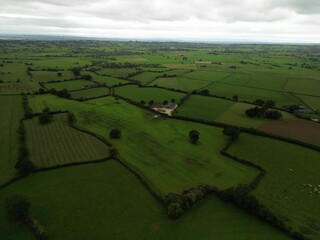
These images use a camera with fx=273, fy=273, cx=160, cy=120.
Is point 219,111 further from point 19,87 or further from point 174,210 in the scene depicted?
point 19,87

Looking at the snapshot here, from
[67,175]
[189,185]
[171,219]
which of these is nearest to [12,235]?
[67,175]

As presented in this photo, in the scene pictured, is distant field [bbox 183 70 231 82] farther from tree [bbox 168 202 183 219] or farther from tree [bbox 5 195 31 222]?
tree [bbox 5 195 31 222]

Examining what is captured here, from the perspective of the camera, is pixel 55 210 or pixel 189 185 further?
pixel 189 185

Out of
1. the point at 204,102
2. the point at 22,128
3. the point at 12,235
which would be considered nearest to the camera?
the point at 12,235

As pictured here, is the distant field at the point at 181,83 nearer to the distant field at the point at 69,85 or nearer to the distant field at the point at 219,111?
the distant field at the point at 219,111

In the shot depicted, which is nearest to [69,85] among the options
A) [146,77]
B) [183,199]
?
[146,77]

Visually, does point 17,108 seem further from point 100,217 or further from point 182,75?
point 182,75

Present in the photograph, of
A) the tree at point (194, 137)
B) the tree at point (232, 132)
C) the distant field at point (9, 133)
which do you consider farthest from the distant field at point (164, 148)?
the distant field at point (9, 133)
